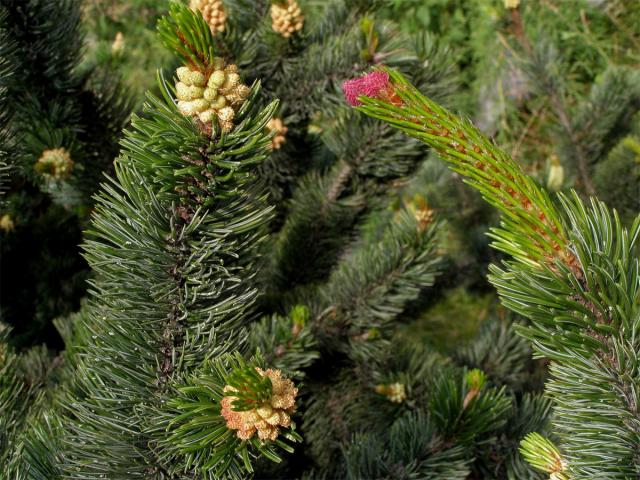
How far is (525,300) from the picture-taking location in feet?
1.38

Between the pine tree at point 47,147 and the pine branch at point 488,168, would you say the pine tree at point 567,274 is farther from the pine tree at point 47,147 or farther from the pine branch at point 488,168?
the pine tree at point 47,147

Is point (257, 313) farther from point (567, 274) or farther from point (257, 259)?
point (567, 274)

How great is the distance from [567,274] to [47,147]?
0.70 m

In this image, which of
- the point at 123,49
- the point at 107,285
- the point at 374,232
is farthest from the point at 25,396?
the point at 374,232

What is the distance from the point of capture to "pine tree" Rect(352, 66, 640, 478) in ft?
1.32

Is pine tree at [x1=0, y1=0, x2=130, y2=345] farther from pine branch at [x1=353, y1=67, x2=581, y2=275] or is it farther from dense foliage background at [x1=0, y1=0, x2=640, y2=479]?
pine branch at [x1=353, y1=67, x2=581, y2=275]

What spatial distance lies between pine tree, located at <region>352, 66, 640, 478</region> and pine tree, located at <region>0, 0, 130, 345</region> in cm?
46

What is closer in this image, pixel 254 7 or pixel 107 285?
pixel 107 285

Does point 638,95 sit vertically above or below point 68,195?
above

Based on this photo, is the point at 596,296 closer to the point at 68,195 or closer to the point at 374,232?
the point at 68,195

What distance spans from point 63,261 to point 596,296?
37.8 inches

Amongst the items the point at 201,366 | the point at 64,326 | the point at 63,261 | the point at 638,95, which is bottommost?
the point at 63,261

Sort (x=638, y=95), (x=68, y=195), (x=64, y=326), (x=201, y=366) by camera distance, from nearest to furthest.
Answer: (x=201, y=366) < (x=64, y=326) < (x=68, y=195) < (x=638, y=95)

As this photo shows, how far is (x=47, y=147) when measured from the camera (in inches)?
31.8
